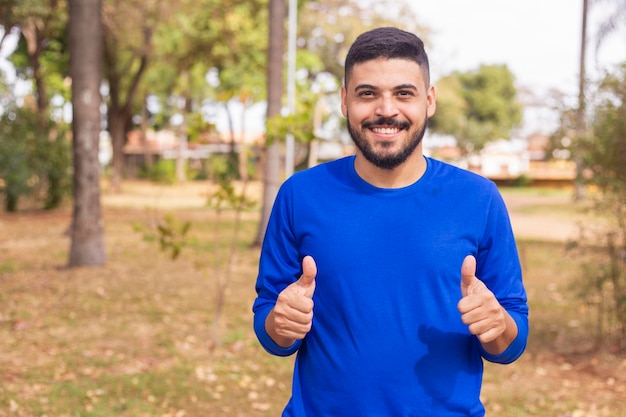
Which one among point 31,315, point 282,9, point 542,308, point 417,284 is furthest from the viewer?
point 282,9

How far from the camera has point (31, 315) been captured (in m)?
8.18

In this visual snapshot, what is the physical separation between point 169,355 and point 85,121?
4.48 m

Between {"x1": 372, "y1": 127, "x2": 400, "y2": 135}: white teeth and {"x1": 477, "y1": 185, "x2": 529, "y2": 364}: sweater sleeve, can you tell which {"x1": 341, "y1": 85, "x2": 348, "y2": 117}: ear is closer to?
{"x1": 372, "y1": 127, "x2": 400, "y2": 135}: white teeth

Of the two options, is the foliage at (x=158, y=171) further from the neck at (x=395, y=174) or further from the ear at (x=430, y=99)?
the neck at (x=395, y=174)

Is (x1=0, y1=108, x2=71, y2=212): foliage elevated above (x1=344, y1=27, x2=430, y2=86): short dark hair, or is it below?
below

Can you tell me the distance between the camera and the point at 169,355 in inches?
276

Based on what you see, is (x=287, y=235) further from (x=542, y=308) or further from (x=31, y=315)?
(x=542, y=308)

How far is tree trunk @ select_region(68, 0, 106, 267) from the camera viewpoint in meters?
10.3

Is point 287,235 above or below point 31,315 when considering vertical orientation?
above

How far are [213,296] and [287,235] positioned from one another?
25.1 feet

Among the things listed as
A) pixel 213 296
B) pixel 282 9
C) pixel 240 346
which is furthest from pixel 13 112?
pixel 240 346

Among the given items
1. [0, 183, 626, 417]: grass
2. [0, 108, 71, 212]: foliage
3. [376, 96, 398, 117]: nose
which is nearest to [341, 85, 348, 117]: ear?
[376, 96, 398, 117]: nose

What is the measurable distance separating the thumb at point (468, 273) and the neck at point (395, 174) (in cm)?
31

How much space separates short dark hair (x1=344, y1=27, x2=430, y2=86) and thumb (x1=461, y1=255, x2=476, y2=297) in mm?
552
